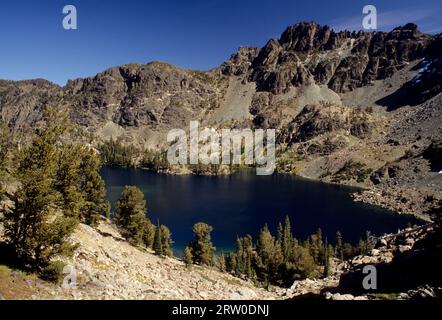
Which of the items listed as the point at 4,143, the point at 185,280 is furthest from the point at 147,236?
the point at 4,143

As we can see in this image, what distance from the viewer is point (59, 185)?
33750 millimetres

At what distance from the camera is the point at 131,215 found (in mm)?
76188

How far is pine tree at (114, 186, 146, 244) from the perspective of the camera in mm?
74688

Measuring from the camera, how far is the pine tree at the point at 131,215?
74.7 meters

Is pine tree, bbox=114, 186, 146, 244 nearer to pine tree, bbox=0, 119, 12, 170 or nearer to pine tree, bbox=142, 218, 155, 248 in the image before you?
pine tree, bbox=142, 218, 155, 248

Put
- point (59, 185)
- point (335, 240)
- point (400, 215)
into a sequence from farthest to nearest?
point (400, 215), point (335, 240), point (59, 185)

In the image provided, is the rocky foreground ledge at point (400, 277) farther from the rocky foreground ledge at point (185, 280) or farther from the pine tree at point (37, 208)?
the pine tree at point (37, 208)

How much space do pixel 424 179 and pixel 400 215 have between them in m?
50.7

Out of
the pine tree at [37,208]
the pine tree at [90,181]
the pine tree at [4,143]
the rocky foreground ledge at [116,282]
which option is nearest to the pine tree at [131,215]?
the pine tree at [90,181]

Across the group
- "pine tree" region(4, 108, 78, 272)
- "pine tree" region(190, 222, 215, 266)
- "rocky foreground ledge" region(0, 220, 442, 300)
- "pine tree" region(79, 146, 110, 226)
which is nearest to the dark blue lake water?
"pine tree" region(190, 222, 215, 266)
